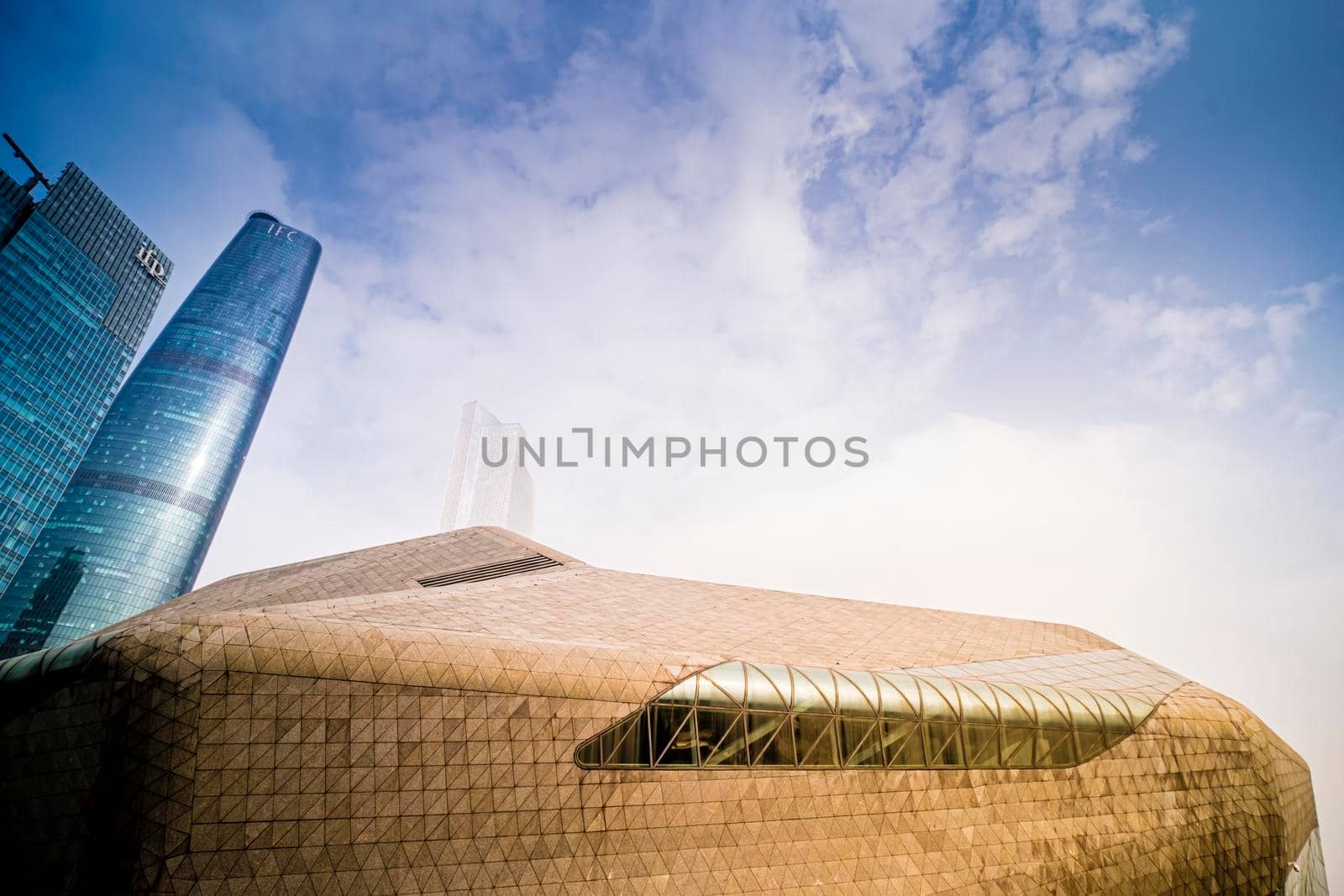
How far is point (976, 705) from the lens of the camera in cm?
2952

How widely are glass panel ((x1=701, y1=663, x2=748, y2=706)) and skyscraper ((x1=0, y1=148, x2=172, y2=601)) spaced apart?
148323 mm

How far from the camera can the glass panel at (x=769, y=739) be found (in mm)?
25453

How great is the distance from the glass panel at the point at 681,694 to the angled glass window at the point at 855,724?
0.04 m

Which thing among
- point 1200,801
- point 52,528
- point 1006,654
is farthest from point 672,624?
point 52,528

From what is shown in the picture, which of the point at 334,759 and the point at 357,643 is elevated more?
the point at 357,643

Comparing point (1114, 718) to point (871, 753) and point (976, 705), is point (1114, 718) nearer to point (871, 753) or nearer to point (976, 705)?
point (976, 705)

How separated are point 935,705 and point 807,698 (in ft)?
24.3

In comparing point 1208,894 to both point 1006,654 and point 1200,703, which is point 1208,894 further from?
point 1006,654

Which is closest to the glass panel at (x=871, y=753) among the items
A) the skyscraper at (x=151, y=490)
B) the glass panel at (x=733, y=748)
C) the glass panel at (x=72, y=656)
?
the glass panel at (x=733, y=748)

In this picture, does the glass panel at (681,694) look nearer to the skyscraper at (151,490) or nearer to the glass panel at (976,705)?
the glass panel at (976,705)

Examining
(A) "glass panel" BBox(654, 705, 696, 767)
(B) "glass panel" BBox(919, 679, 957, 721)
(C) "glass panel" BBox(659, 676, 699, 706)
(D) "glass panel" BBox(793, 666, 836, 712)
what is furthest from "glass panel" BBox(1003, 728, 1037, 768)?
(C) "glass panel" BBox(659, 676, 699, 706)

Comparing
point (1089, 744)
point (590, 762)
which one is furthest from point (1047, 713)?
point (590, 762)

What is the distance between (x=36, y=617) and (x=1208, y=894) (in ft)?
740

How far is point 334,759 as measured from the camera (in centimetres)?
2036
